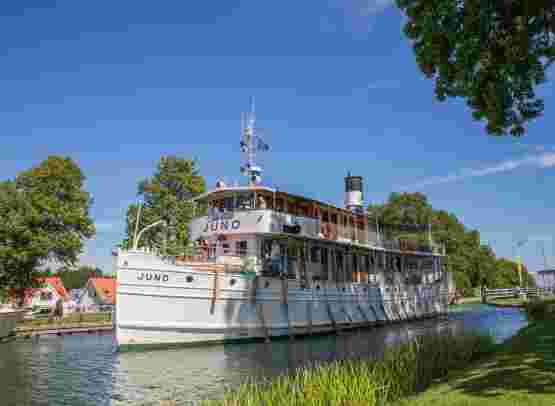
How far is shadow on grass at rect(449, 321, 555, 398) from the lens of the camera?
25.3ft

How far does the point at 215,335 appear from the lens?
840 inches

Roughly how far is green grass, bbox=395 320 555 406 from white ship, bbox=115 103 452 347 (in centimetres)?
1269

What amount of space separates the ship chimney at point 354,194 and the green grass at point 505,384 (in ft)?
81.1

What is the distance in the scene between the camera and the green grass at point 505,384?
23.2ft

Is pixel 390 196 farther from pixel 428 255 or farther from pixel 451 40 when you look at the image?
pixel 451 40

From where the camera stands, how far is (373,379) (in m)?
9.16

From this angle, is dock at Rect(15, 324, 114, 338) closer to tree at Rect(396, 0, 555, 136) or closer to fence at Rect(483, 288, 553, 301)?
tree at Rect(396, 0, 555, 136)

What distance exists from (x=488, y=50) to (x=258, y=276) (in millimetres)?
14654

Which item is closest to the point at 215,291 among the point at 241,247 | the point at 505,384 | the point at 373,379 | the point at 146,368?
the point at 241,247

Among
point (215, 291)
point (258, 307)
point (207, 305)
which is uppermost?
point (215, 291)

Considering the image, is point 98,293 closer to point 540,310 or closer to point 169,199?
point 169,199

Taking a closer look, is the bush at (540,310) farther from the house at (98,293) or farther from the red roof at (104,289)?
the red roof at (104,289)

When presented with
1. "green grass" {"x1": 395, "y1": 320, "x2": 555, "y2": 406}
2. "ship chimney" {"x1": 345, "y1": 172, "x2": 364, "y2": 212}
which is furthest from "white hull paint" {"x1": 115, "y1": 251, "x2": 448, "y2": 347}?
"green grass" {"x1": 395, "y1": 320, "x2": 555, "y2": 406}

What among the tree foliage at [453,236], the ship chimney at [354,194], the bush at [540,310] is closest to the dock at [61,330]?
the ship chimney at [354,194]
